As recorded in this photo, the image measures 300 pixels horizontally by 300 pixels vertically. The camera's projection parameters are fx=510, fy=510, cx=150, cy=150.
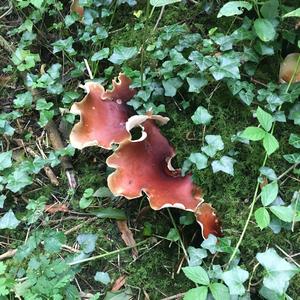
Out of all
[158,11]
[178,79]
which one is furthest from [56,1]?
[178,79]

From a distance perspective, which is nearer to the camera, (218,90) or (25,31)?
(218,90)

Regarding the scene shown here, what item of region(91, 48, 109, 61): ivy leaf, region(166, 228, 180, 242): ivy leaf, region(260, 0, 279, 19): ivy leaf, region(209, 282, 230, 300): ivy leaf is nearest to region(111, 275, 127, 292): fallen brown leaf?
region(166, 228, 180, 242): ivy leaf

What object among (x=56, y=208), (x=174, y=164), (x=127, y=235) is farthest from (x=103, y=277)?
(x=174, y=164)

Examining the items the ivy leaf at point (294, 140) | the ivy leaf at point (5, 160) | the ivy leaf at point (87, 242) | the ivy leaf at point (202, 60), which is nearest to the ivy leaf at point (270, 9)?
the ivy leaf at point (202, 60)

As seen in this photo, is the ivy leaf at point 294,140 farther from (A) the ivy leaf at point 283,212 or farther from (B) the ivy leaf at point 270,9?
(B) the ivy leaf at point 270,9

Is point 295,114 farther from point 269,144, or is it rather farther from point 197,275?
point 197,275

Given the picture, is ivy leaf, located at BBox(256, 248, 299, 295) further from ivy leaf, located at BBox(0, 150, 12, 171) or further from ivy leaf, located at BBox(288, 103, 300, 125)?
ivy leaf, located at BBox(0, 150, 12, 171)

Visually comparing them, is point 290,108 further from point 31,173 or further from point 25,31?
point 25,31
